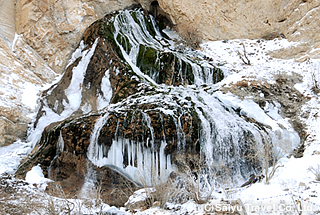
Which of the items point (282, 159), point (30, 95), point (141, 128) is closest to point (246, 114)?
point (282, 159)

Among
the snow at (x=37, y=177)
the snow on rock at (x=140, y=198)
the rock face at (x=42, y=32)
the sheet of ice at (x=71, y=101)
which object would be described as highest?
the rock face at (x=42, y=32)

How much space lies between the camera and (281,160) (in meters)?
8.93

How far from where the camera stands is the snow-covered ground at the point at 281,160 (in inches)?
238

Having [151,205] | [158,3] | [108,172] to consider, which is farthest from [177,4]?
[151,205]

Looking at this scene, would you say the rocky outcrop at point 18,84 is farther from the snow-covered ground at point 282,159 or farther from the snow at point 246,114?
the snow-covered ground at point 282,159

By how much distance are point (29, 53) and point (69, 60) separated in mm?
1925

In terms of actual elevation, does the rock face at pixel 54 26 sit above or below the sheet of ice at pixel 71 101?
above

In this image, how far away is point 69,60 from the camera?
15164 mm

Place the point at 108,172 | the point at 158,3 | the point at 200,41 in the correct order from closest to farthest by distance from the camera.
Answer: the point at 108,172 → the point at 200,41 → the point at 158,3

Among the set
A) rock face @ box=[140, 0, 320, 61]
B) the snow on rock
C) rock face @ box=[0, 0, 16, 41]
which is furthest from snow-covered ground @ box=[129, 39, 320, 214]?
rock face @ box=[0, 0, 16, 41]

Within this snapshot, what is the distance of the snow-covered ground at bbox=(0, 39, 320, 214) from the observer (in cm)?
604

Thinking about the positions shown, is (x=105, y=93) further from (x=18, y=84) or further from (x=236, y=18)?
(x=236, y=18)

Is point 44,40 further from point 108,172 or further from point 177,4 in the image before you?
point 108,172

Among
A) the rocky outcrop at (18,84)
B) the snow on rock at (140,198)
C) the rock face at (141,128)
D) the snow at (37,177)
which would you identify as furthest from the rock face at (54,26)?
the snow on rock at (140,198)
